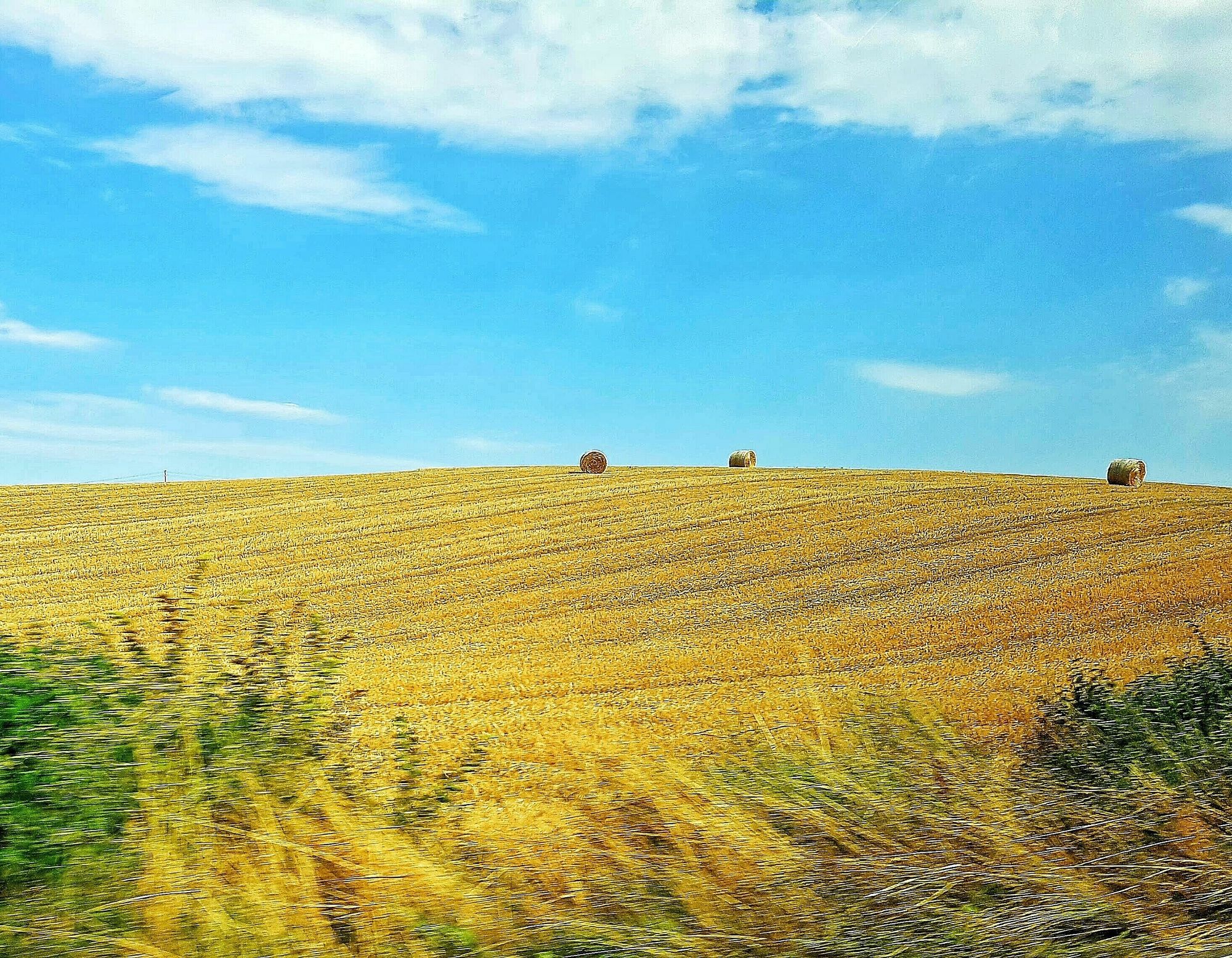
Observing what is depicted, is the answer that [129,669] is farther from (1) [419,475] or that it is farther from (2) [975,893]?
(1) [419,475]

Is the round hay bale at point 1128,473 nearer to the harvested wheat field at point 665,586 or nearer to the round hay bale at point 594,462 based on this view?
the harvested wheat field at point 665,586

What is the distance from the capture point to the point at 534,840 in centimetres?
368

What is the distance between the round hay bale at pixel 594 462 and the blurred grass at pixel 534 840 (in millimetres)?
16776

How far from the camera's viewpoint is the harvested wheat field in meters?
6.46

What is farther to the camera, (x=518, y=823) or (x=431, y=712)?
(x=431, y=712)

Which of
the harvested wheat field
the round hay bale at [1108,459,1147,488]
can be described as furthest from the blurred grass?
the round hay bale at [1108,459,1147,488]

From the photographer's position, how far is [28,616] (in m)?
9.70

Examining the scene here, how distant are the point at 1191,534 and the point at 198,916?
43.3 ft

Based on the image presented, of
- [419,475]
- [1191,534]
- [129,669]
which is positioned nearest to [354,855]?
[129,669]

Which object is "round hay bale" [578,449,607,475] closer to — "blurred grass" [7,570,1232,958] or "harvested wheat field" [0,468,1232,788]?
"harvested wheat field" [0,468,1232,788]

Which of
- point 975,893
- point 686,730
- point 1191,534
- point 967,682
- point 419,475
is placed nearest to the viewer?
point 975,893

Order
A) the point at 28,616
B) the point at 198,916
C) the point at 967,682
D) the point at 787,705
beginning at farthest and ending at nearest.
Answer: the point at 28,616 < the point at 967,682 < the point at 787,705 < the point at 198,916

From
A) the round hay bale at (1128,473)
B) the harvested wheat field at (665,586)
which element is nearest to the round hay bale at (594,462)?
the harvested wheat field at (665,586)

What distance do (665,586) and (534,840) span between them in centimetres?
718
